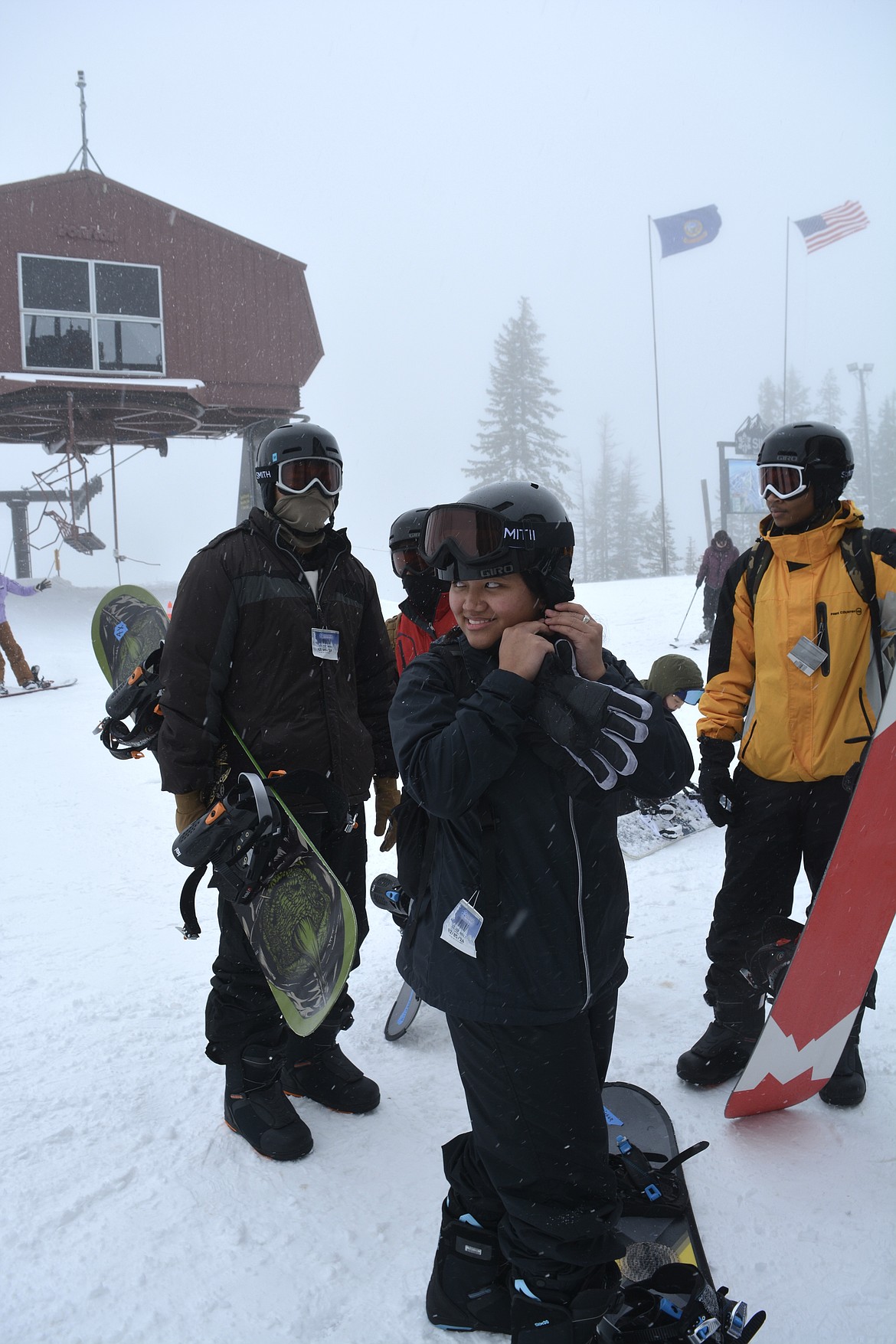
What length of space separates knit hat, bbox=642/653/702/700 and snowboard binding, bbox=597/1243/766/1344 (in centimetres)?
309

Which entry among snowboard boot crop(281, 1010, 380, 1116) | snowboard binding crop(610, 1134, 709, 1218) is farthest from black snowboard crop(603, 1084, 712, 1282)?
snowboard boot crop(281, 1010, 380, 1116)

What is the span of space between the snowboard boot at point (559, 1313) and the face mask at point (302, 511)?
2.26 m

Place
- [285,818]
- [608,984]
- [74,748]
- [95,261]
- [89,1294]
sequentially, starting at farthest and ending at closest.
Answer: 1. [95,261]
2. [74,748]
3. [285,818]
4. [89,1294]
5. [608,984]

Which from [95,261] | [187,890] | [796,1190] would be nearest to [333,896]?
[187,890]

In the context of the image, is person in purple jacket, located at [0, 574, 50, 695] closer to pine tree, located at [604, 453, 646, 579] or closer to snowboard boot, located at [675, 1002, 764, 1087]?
snowboard boot, located at [675, 1002, 764, 1087]

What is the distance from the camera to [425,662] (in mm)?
1981

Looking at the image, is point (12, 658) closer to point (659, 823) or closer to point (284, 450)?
point (659, 823)

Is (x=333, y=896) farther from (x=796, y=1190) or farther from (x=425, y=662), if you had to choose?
(x=796, y=1190)

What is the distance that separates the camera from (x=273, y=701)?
276 centimetres

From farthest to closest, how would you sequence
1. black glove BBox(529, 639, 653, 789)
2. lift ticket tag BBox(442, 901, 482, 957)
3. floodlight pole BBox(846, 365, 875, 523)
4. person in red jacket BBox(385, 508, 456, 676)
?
1. floodlight pole BBox(846, 365, 875, 523)
2. person in red jacket BBox(385, 508, 456, 676)
3. lift ticket tag BBox(442, 901, 482, 957)
4. black glove BBox(529, 639, 653, 789)

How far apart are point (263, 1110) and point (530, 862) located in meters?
1.61

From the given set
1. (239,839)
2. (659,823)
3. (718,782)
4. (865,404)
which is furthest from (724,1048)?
(865,404)

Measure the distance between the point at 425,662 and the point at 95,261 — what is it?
58.6 ft

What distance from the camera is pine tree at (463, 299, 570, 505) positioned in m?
38.9
